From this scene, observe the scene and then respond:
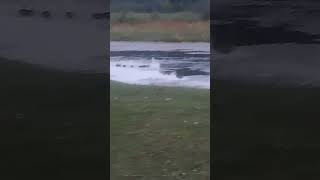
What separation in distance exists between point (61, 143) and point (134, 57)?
3586 millimetres

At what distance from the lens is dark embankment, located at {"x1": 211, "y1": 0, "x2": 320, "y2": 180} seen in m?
3.29

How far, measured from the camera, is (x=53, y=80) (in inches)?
130

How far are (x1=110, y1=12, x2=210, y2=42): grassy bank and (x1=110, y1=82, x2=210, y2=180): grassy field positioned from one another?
830 mm

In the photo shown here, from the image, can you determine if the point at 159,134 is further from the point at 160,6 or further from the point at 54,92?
the point at 160,6

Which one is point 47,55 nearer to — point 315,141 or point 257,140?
point 257,140

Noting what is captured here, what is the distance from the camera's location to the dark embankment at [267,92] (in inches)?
130

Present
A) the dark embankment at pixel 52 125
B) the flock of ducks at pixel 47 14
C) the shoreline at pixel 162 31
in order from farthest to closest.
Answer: the shoreline at pixel 162 31, the dark embankment at pixel 52 125, the flock of ducks at pixel 47 14

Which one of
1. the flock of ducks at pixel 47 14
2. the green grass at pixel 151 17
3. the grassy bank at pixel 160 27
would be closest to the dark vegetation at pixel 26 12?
the flock of ducks at pixel 47 14

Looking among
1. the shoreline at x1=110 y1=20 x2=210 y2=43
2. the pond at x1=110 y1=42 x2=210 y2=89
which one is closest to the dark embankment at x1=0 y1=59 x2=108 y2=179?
the pond at x1=110 y1=42 x2=210 y2=89

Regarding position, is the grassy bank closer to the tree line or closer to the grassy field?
the tree line

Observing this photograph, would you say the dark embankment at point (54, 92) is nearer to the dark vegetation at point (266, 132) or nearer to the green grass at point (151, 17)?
the dark vegetation at point (266, 132)

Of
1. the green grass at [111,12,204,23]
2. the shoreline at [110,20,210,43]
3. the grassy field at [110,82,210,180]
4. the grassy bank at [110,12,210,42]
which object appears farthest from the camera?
the shoreline at [110,20,210,43]

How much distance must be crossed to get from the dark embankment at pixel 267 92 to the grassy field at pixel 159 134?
0.39 metres

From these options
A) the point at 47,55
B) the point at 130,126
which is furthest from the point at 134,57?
the point at 47,55
